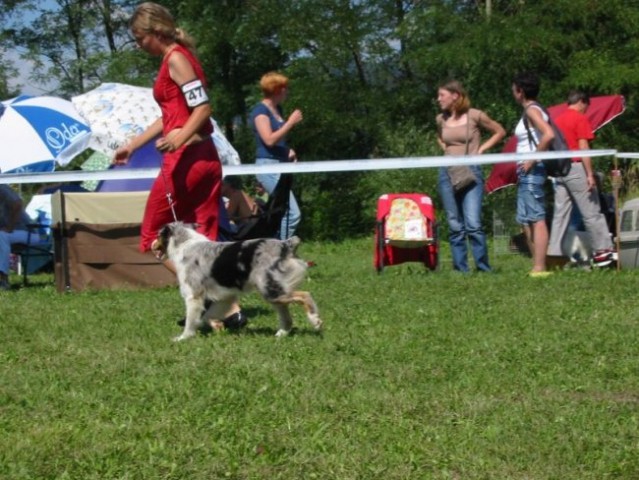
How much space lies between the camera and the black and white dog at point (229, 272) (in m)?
6.14

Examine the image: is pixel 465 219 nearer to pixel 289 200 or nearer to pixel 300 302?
pixel 289 200

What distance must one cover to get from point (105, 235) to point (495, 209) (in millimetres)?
6742

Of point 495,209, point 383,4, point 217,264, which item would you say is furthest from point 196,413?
point 383,4

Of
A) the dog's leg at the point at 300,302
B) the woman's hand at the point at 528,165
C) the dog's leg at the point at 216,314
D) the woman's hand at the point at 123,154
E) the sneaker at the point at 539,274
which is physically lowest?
the sneaker at the point at 539,274

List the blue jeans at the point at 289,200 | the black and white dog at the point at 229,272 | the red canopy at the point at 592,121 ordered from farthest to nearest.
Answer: the red canopy at the point at 592,121 < the blue jeans at the point at 289,200 < the black and white dog at the point at 229,272

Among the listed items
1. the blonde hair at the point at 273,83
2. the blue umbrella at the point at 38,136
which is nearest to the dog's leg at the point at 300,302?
the blonde hair at the point at 273,83

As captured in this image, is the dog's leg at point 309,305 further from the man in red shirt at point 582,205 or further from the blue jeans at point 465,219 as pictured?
the man in red shirt at point 582,205

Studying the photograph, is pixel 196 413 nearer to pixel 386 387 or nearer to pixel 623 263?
pixel 386 387

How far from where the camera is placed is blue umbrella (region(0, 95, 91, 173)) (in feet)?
40.5

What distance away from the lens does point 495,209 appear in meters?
14.7

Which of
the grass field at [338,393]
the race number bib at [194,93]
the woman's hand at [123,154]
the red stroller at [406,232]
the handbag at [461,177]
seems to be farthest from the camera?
the red stroller at [406,232]

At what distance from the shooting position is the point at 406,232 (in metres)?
10.4

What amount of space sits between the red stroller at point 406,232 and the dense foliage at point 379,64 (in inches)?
238

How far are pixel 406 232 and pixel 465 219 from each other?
790mm
